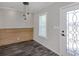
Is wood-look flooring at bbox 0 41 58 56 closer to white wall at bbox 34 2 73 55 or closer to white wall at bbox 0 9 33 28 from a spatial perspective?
white wall at bbox 34 2 73 55

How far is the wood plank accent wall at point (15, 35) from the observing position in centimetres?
513

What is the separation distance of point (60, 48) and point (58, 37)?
44 centimetres

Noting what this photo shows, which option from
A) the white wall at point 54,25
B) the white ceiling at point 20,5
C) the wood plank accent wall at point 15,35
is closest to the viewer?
the white wall at point 54,25

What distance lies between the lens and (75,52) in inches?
109

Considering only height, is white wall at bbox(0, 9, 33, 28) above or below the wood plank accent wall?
above

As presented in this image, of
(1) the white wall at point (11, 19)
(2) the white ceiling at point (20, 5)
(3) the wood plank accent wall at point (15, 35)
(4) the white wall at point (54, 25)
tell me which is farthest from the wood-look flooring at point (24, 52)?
(2) the white ceiling at point (20, 5)

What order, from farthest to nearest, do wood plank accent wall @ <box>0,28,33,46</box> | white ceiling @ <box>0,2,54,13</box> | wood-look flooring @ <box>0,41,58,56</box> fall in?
wood plank accent wall @ <box>0,28,33,46</box>
white ceiling @ <box>0,2,54,13</box>
wood-look flooring @ <box>0,41,58,56</box>

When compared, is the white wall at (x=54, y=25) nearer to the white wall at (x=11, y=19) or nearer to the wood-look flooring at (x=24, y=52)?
the wood-look flooring at (x=24, y=52)

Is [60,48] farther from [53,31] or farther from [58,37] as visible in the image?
[53,31]

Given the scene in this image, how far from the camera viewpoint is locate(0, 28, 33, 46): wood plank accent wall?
5.13 metres

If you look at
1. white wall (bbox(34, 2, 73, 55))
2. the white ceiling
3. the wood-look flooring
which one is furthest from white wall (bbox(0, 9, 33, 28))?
the wood-look flooring

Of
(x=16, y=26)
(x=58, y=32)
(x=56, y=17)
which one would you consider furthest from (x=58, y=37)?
(x=16, y=26)

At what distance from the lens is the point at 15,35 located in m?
5.62

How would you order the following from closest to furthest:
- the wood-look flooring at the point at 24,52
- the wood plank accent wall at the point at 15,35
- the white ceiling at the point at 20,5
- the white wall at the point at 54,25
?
the white wall at the point at 54,25 → the wood-look flooring at the point at 24,52 → the white ceiling at the point at 20,5 → the wood plank accent wall at the point at 15,35
